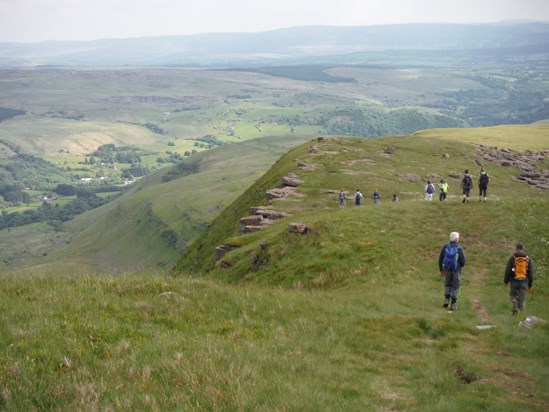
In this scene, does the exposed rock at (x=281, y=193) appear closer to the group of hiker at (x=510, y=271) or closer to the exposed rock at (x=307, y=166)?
the exposed rock at (x=307, y=166)

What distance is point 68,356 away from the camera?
38.5ft

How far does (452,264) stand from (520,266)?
3.17 m

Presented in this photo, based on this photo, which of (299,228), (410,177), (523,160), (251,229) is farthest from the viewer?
(523,160)

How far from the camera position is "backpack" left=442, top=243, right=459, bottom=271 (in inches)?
942

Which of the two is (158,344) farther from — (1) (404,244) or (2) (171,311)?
(1) (404,244)

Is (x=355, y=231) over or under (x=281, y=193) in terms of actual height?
over

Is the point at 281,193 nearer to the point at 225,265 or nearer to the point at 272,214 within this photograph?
the point at 272,214

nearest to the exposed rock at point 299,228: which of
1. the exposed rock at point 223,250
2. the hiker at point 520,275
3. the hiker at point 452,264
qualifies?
the exposed rock at point 223,250

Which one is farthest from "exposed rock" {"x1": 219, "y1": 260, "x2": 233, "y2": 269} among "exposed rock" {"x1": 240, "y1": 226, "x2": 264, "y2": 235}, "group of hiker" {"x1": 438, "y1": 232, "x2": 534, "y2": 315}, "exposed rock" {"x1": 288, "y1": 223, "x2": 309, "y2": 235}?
"group of hiker" {"x1": 438, "y1": 232, "x2": 534, "y2": 315}

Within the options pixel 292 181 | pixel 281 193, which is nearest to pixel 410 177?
pixel 292 181

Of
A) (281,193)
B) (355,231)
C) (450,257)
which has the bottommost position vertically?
(281,193)

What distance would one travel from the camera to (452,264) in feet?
78.7

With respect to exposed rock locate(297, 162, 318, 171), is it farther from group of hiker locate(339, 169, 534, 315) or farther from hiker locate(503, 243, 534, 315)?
hiker locate(503, 243, 534, 315)

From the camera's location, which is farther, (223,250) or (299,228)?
(223,250)
